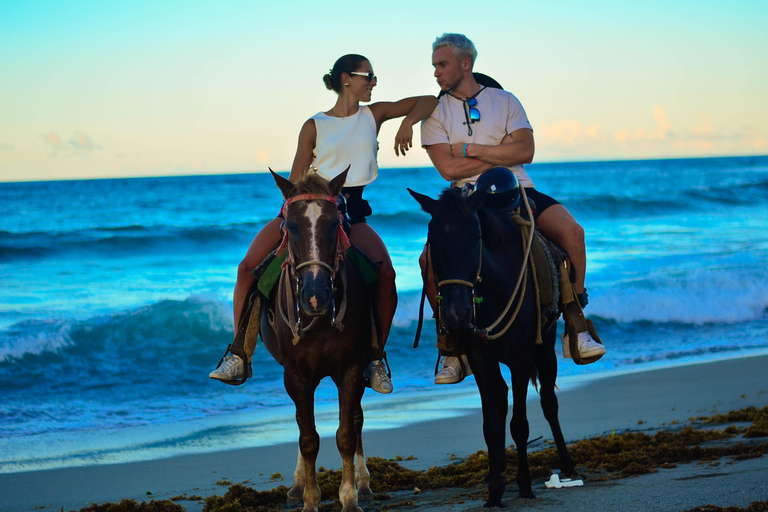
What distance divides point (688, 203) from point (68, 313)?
99.0 ft

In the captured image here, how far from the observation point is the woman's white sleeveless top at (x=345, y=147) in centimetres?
491

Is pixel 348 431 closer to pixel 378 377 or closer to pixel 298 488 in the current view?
pixel 378 377

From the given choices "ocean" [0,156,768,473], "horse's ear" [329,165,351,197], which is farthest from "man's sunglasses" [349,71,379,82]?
"ocean" [0,156,768,473]

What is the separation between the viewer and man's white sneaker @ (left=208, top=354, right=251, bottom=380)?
16.1ft

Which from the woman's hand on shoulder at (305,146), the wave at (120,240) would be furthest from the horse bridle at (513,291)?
the wave at (120,240)

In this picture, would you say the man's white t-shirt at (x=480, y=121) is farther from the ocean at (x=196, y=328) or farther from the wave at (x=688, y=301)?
the wave at (x=688, y=301)

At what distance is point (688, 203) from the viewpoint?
36.7m

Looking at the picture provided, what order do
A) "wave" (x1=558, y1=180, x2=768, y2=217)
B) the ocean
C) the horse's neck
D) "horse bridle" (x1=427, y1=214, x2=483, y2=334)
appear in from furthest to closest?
"wave" (x1=558, y1=180, x2=768, y2=217)
the ocean
the horse's neck
"horse bridle" (x1=427, y1=214, x2=483, y2=334)

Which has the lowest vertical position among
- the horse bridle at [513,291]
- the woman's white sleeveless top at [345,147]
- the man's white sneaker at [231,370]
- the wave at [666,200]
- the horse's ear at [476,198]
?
the man's white sneaker at [231,370]

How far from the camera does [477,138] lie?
499 cm

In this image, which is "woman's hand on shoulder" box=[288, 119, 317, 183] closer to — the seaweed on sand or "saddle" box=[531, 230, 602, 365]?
"saddle" box=[531, 230, 602, 365]

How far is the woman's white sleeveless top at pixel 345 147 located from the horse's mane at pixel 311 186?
2.22 ft

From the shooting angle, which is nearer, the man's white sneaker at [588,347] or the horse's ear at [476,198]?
the horse's ear at [476,198]

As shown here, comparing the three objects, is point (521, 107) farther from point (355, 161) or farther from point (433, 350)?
point (433, 350)
